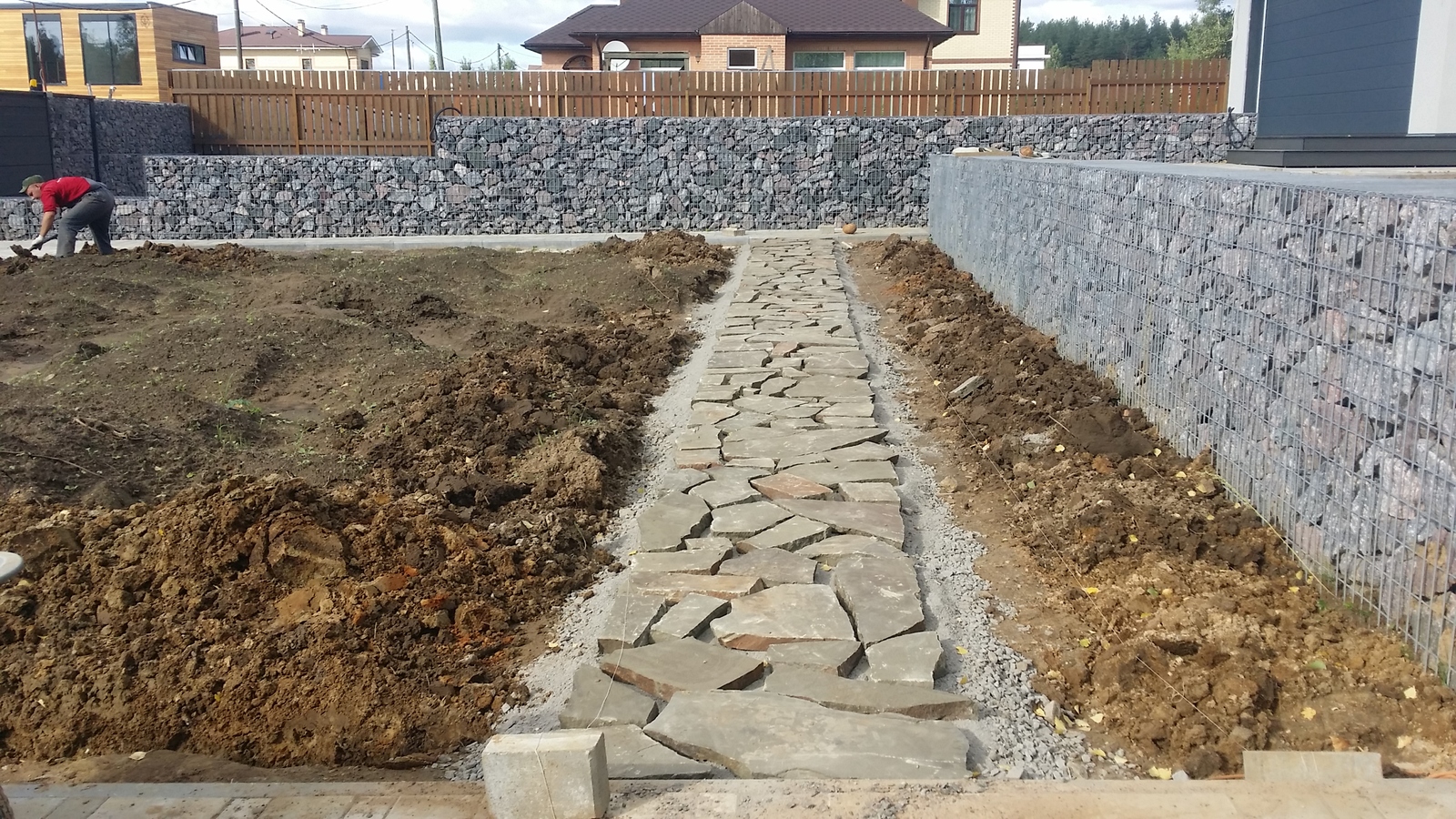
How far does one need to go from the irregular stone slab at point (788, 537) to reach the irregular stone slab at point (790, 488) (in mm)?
375

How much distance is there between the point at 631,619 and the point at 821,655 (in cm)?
74

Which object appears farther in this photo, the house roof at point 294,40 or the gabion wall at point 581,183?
the house roof at point 294,40

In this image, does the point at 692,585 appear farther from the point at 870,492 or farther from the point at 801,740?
the point at 870,492

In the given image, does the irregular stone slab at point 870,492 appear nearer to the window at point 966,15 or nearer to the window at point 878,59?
the window at point 878,59

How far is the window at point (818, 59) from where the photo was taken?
30.8m

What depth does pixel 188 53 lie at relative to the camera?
117 feet

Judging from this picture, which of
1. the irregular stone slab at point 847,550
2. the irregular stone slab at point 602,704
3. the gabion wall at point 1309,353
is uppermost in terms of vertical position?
the gabion wall at point 1309,353

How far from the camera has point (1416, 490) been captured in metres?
3.51

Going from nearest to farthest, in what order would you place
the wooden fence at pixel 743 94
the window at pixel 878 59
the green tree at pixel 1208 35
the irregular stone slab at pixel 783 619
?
the irregular stone slab at pixel 783 619 < the wooden fence at pixel 743 94 < the window at pixel 878 59 < the green tree at pixel 1208 35

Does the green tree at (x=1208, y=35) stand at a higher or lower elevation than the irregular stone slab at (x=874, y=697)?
higher

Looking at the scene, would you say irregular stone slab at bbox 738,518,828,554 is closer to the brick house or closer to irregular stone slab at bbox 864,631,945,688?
irregular stone slab at bbox 864,631,945,688

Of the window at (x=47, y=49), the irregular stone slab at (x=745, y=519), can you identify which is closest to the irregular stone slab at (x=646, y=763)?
the irregular stone slab at (x=745, y=519)

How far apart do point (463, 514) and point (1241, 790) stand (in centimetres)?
336

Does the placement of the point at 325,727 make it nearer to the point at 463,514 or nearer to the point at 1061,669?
the point at 463,514
